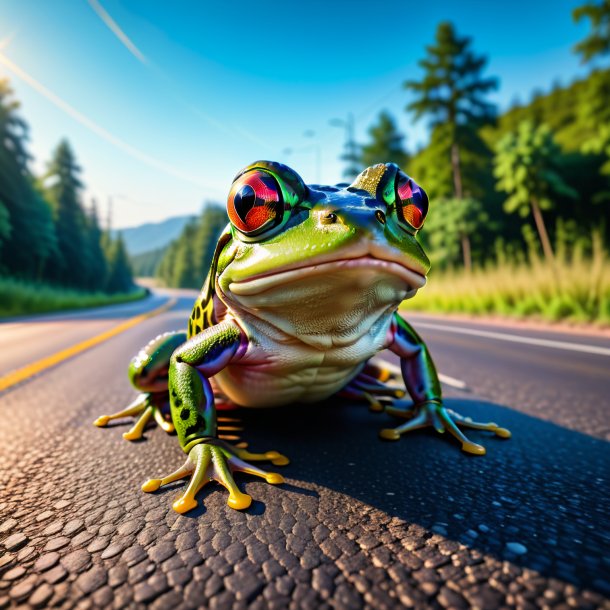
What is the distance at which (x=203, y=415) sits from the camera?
4.24ft

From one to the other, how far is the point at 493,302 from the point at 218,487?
11.3m

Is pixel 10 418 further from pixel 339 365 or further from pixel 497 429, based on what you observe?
pixel 497 429

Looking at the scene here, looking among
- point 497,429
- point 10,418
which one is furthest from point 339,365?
point 10,418

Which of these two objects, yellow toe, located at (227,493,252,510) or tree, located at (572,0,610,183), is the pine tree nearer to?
tree, located at (572,0,610,183)

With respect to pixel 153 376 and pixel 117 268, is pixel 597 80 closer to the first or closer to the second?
pixel 153 376

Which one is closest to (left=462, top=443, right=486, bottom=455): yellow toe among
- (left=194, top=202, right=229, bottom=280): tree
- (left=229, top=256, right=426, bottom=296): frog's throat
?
(left=229, top=256, right=426, bottom=296): frog's throat

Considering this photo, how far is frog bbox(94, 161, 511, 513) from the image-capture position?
1.11 metres

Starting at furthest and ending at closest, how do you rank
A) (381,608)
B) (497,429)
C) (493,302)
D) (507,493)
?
(493,302)
(497,429)
(507,493)
(381,608)

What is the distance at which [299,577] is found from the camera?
0.73 metres

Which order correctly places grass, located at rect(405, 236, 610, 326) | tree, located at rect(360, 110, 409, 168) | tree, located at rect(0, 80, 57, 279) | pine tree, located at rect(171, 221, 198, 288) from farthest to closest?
pine tree, located at rect(171, 221, 198, 288) < tree, located at rect(360, 110, 409, 168) < tree, located at rect(0, 80, 57, 279) < grass, located at rect(405, 236, 610, 326)

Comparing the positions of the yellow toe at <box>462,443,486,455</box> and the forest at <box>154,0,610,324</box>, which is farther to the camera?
the forest at <box>154,0,610,324</box>

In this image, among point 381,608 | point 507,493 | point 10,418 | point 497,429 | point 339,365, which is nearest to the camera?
point 381,608

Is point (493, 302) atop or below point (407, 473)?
below

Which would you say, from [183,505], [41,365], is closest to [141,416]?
[183,505]
